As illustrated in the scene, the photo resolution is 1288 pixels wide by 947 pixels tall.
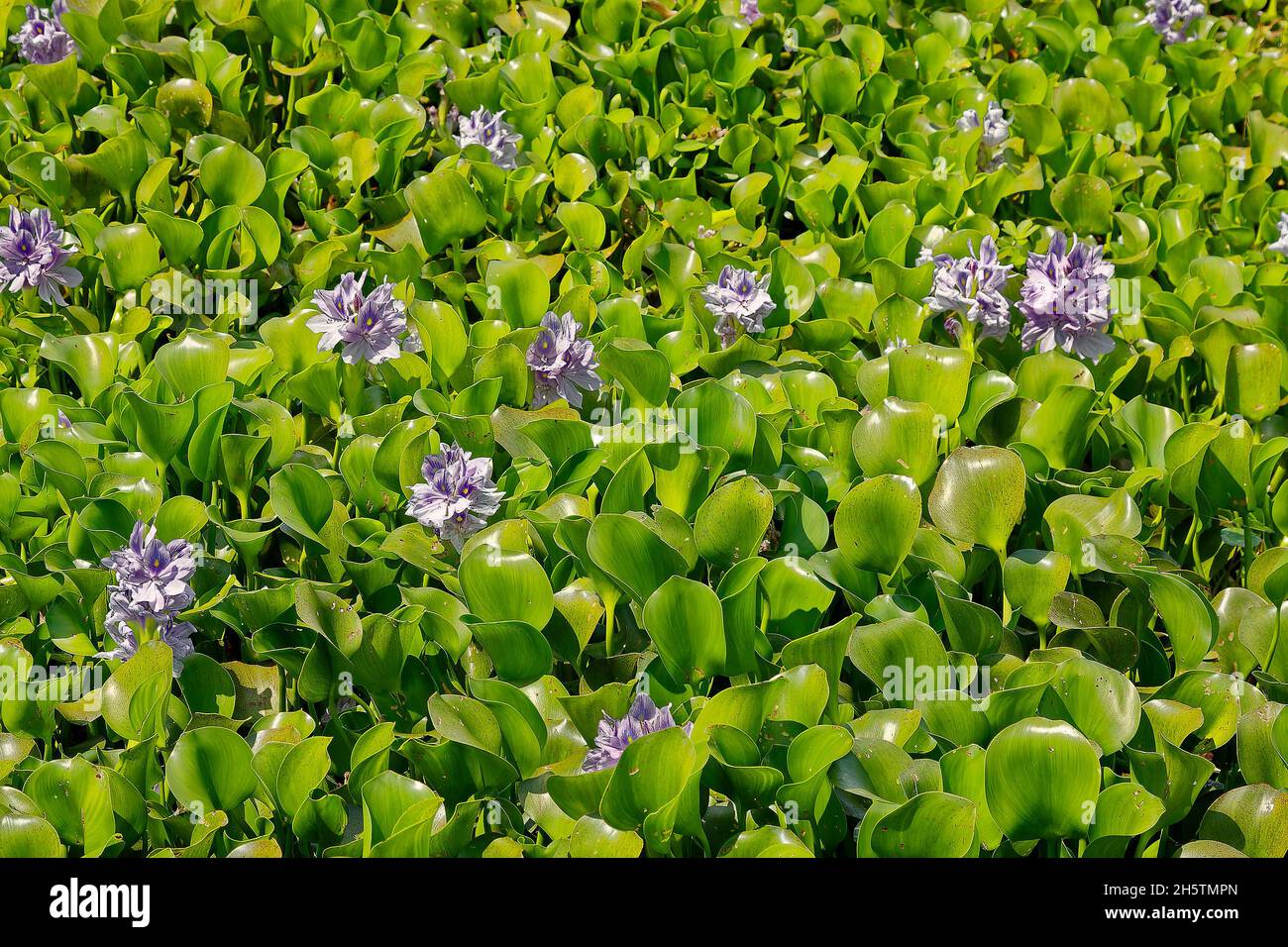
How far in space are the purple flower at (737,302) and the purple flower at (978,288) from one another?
0.41m

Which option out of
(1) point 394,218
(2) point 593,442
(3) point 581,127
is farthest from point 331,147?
(2) point 593,442

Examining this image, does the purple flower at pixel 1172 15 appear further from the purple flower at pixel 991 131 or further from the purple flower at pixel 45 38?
the purple flower at pixel 45 38

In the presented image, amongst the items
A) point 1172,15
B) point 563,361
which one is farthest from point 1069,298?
point 1172,15

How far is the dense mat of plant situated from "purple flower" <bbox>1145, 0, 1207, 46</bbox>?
22cm

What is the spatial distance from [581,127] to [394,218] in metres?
0.63

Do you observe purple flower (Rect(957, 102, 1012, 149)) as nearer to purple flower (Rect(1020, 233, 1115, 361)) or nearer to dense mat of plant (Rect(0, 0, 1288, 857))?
dense mat of plant (Rect(0, 0, 1288, 857))

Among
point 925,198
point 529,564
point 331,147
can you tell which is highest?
point 331,147

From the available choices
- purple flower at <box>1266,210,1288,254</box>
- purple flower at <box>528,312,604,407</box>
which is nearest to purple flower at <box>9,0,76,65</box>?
purple flower at <box>528,312,604,407</box>

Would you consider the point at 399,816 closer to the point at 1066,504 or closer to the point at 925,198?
the point at 1066,504

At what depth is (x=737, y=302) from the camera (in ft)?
9.77

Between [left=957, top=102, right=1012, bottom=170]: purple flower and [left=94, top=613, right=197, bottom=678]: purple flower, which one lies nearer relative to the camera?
[left=94, top=613, right=197, bottom=678]: purple flower

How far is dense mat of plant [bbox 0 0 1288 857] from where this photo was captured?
1993 millimetres

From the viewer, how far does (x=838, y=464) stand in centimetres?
267
